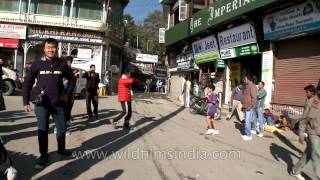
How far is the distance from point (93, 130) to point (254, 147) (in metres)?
4.13

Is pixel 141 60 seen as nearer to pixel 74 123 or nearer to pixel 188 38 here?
pixel 188 38

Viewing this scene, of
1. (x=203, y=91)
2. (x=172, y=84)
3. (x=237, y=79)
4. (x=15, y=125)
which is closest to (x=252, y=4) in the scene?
(x=237, y=79)

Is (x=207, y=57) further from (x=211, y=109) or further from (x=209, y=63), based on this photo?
(x=211, y=109)

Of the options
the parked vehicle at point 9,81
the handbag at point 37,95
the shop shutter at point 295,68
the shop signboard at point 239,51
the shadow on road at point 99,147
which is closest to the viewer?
the shadow on road at point 99,147

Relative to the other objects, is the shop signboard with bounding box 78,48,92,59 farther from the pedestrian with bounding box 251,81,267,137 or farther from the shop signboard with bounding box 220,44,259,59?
the pedestrian with bounding box 251,81,267,137

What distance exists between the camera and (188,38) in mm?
30328

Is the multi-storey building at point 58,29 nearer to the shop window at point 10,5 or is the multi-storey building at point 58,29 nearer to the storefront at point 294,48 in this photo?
the shop window at point 10,5

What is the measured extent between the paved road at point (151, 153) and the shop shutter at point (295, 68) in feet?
8.48

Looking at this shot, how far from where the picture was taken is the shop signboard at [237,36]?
20.1 meters

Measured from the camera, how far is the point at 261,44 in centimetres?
1930

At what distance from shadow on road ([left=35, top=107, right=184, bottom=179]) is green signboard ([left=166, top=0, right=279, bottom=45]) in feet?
24.1

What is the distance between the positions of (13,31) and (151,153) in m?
30.3

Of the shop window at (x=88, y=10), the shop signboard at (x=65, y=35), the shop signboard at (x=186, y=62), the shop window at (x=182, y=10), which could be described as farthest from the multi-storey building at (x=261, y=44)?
the shop window at (x=88, y=10)

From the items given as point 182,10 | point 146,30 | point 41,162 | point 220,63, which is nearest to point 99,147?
point 41,162
